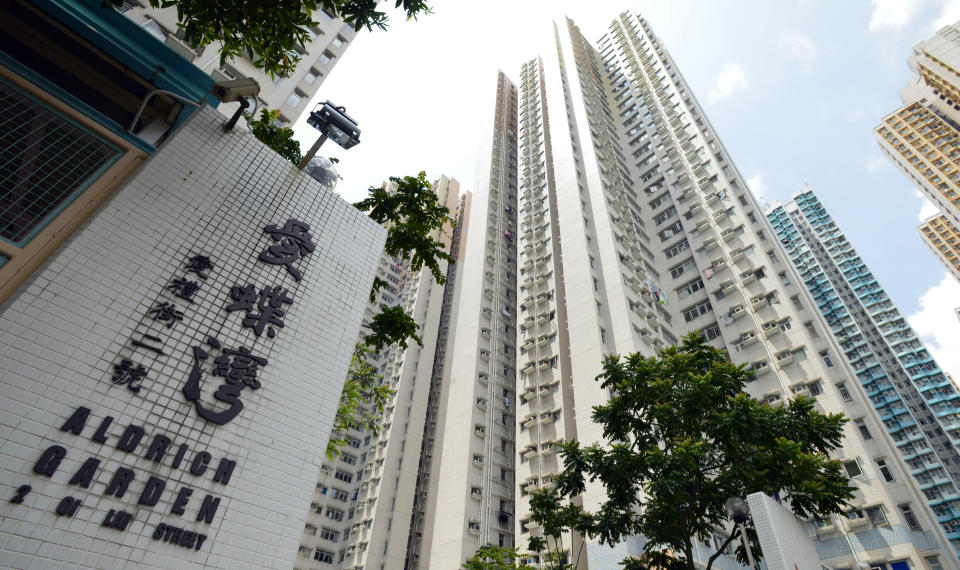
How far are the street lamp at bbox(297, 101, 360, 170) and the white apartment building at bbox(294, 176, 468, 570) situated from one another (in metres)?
22.2

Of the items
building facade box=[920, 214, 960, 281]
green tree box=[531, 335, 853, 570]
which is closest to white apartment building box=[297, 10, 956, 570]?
green tree box=[531, 335, 853, 570]

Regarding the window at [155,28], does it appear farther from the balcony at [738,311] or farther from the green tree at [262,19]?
the balcony at [738,311]

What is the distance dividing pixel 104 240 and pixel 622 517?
1045cm

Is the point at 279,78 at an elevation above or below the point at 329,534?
above

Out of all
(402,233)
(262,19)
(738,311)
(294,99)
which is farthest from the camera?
(738,311)

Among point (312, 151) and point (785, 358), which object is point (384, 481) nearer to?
point (785, 358)

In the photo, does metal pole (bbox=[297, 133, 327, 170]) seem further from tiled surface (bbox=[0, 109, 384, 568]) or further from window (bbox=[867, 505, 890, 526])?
window (bbox=[867, 505, 890, 526])

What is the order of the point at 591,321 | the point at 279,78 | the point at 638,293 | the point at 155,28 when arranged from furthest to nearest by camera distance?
the point at 638,293 → the point at 591,321 → the point at 279,78 → the point at 155,28

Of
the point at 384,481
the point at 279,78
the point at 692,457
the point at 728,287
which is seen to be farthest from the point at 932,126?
the point at 279,78

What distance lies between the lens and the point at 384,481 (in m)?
36.4

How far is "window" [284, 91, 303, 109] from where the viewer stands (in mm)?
16452

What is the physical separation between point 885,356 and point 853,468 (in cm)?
6491

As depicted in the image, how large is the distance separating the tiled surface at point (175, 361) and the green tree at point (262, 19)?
3.64 ft

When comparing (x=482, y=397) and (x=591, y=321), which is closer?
(x=591, y=321)
